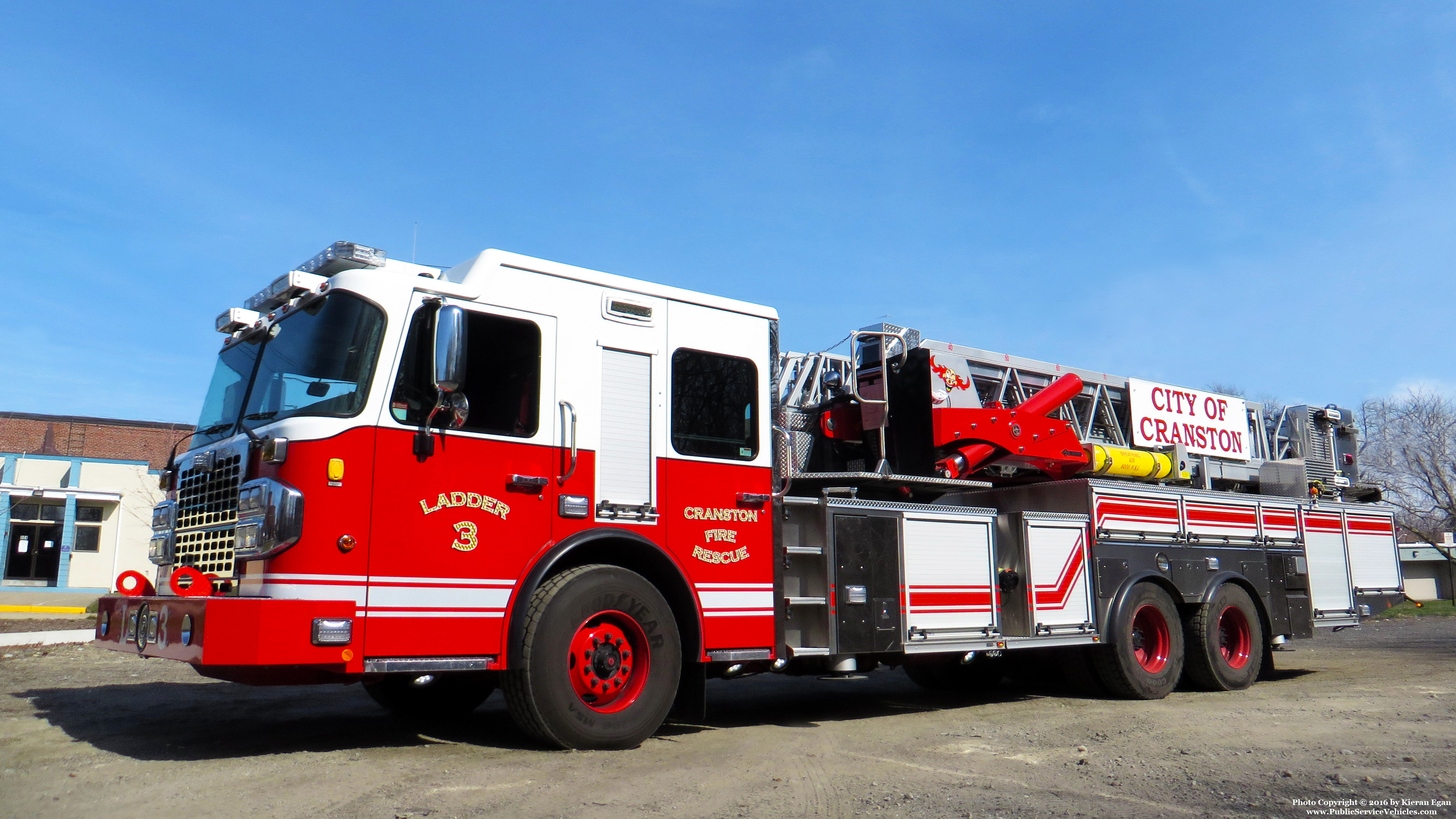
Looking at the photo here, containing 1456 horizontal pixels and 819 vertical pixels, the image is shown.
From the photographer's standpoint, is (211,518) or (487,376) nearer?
(211,518)

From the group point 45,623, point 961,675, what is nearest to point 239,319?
point 961,675

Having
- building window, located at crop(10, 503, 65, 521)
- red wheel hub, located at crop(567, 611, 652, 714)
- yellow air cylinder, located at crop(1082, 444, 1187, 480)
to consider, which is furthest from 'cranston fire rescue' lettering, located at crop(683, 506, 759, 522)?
building window, located at crop(10, 503, 65, 521)

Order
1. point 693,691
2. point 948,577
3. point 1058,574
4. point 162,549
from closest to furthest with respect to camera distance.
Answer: point 162,549
point 693,691
point 948,577
point 1058,574

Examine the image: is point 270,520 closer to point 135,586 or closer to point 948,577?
point 135,586

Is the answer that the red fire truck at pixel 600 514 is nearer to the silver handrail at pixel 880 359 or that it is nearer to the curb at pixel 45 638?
the silver handrail at pixel 880 359

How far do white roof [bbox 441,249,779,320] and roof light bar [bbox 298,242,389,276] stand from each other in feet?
1.38

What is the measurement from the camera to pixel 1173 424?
11500 millimetres

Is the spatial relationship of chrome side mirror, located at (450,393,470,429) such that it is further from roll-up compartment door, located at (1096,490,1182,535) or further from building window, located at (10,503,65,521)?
building window, located at (10,503,65,521)

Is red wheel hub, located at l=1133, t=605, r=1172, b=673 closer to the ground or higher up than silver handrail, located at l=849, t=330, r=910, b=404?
closer to the ground

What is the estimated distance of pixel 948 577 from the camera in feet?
25.8

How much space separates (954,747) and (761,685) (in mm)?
4565

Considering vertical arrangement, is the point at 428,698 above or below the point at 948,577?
below

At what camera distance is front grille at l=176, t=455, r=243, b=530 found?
18.2ft

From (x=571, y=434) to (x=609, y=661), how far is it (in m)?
1.37
